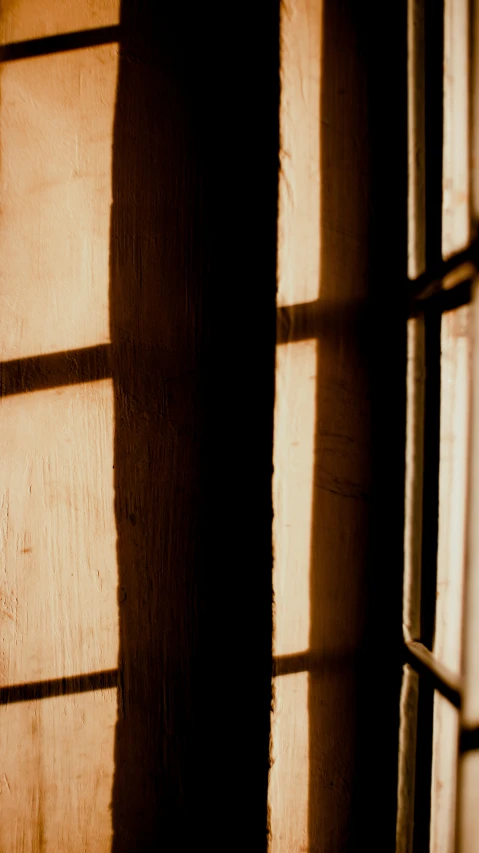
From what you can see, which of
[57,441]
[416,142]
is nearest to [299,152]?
[416,142]

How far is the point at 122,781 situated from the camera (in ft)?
2.72

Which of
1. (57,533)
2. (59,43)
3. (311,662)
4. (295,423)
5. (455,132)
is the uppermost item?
(59,43)

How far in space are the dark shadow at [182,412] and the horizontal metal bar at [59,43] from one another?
0.04 metres

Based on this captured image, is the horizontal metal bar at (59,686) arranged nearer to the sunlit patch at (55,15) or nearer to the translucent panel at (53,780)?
the translucent panel at (53,780)

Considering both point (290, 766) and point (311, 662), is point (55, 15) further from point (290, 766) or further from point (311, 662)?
point (290, 766)

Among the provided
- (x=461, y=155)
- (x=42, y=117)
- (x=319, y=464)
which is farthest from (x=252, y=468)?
(x=42, y=117)

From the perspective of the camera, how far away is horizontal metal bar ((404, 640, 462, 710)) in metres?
0.54

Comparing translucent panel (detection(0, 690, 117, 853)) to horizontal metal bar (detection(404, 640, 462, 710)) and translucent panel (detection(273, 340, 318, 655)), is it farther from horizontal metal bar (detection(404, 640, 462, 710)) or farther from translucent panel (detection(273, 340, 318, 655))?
horizontal metal bar (detection(404, 640, 462, 710))

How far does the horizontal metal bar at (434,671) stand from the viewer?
21.3 inches

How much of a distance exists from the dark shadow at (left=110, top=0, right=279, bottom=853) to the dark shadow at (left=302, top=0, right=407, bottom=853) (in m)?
0.18

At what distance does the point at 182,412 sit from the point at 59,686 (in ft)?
1.96

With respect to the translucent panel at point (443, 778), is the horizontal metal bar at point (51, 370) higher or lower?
higher

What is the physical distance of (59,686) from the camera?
83cm

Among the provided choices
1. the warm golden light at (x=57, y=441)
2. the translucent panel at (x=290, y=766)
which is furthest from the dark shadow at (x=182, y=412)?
the translucent panel at (x=290, y=766)
